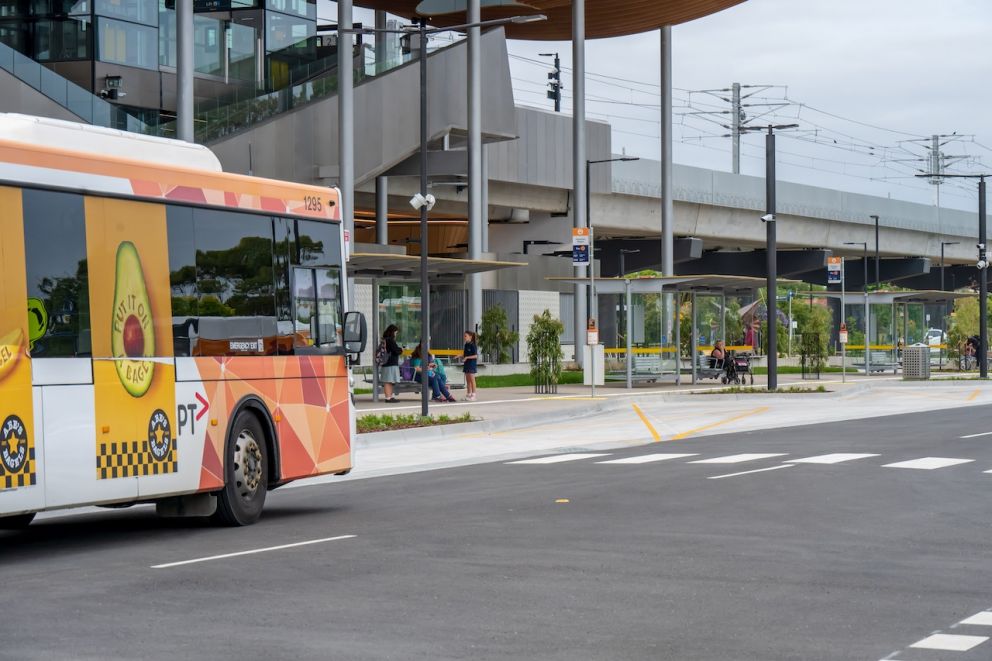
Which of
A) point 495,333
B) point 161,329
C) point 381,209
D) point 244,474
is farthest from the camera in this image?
point 381,209

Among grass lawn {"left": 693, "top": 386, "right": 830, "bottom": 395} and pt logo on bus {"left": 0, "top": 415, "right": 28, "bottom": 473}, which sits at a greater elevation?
pt logo on bus {"left": 0, "top": 415, "right": 28, "bottom": 473}

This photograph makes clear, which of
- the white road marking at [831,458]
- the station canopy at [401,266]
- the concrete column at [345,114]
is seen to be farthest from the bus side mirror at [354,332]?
the concrete column at [345,114]

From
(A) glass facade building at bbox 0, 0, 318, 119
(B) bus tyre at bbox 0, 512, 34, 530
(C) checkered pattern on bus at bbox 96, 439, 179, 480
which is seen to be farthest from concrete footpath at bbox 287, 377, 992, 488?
(A) glass facade building at bbox 0, 0, 318, 119

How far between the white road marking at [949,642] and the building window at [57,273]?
22.7 ft

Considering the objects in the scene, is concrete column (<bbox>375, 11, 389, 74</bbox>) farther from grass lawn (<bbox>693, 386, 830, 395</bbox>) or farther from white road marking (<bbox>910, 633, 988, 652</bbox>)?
white road marking (<bbox>910, 633, 988, 652</bbox>)

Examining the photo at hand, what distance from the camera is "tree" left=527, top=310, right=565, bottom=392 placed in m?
41.8

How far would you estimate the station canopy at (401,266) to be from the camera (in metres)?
34.2

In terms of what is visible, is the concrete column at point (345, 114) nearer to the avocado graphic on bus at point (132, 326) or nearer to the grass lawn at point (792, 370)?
the grass lawn at point (792, 370)

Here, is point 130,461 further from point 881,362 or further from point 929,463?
point 881,362

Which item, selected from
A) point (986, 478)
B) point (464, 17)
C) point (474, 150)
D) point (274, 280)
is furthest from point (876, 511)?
point (464, 17)

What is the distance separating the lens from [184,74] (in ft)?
121

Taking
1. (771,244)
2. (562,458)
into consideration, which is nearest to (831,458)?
(562,458)

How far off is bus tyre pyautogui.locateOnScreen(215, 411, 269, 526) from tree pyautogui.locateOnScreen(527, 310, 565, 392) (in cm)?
2711

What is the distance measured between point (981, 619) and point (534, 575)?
3.16 meters
